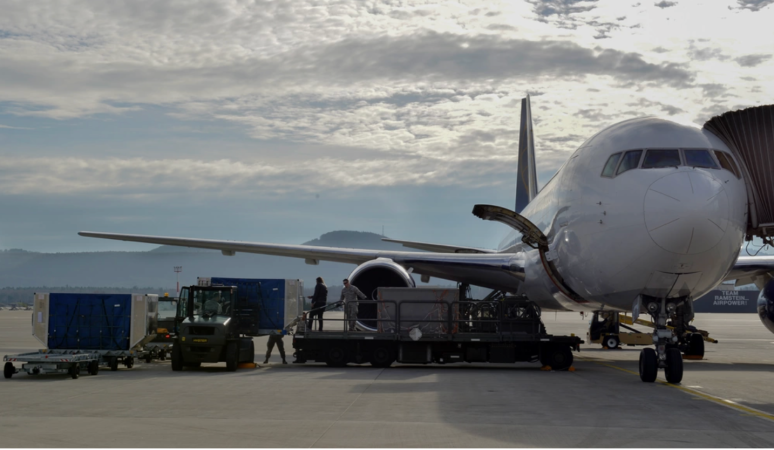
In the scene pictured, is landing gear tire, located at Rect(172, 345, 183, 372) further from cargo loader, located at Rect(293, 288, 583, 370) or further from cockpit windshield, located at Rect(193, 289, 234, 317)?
cargo loader, located at Rect(293, 288, 583, 370)

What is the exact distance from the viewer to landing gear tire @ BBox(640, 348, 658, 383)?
13.7m

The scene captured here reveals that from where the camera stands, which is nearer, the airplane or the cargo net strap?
the airplane

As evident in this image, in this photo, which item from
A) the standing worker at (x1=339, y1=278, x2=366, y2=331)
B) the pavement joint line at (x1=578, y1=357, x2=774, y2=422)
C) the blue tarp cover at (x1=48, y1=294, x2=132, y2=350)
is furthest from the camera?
the standing worker at (x1=339, y1=278, x2=366, y2=331)

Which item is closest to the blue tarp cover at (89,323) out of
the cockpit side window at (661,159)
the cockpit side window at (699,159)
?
the cockpit side window at (661,159)

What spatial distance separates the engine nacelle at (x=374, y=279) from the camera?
19.6 meters

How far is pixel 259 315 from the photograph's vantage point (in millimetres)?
18875

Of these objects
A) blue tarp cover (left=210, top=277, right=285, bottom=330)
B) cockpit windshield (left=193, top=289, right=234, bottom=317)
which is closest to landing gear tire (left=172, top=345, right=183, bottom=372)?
cockpit windshield (left=193, top=289, right=234, bottom=317)

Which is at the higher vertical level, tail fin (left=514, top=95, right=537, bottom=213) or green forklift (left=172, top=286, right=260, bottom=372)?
tail fin (left=514, top=95, right=537, bottom=213)

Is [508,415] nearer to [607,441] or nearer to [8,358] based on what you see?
[607,441]

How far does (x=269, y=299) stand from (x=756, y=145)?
10866 mm

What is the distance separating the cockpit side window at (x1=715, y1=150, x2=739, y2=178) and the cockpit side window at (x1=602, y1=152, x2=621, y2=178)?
1486 millimetres

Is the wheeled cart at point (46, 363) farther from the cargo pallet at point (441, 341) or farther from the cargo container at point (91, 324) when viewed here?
the cargo pallet at point (441, 341)

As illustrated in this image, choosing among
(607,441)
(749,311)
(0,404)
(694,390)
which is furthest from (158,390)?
(749,311)

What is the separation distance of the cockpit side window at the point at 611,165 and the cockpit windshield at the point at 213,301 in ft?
28.4
